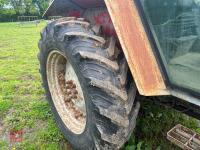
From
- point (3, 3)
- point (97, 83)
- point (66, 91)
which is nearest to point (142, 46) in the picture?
point (97, 83)

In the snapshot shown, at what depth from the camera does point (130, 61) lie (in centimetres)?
222

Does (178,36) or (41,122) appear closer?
(178,36)

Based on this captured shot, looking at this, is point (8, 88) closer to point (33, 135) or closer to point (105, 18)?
point (33, 135)

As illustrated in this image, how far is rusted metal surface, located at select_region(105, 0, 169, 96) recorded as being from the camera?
2225 millimetres

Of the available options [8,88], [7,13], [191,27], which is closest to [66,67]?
[191,27]

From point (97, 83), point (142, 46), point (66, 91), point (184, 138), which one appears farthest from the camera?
point (66, 91)

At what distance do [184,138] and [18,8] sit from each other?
3883 cm

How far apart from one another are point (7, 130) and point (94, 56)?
6.13 ft

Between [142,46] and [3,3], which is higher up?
[142,46]

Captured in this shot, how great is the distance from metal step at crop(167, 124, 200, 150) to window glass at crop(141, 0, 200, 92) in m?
0.59

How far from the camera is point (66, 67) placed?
3381mm

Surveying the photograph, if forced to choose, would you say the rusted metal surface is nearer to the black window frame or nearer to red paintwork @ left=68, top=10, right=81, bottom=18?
the black window frame

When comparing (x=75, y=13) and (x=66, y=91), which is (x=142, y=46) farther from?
(x=75, y=13)

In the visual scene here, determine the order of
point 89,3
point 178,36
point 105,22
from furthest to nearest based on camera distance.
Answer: point 89,3 < point 105,22 < point 178,36
